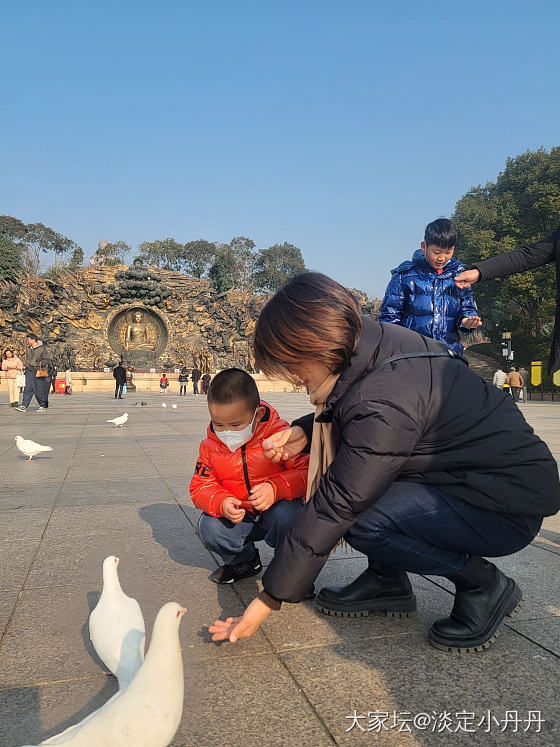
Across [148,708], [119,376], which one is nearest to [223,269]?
[119,376]

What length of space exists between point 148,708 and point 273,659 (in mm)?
702

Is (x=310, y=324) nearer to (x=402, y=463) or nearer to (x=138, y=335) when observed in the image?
(x=402, y=463)

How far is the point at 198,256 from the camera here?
80.8 metres

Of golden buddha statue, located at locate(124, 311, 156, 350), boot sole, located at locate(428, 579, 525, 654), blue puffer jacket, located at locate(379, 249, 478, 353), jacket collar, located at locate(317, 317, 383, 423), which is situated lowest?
golden buddha statue, located at locate(124, 311, 156, 350)

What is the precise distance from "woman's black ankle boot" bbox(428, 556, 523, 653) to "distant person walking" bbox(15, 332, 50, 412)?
13.9 m

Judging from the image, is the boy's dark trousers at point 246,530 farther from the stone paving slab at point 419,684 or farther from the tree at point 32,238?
the tree at point 32,238

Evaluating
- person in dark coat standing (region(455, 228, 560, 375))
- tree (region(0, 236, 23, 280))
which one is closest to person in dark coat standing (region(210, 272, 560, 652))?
person in dark coat standing (region(455, 228, 560, 375))

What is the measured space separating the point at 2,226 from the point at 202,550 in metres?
79.6

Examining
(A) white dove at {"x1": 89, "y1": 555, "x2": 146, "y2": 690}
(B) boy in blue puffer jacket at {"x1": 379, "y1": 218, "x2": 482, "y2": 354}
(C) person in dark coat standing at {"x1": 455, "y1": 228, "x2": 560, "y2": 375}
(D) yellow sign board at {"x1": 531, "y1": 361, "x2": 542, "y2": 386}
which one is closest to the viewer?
(A) white dove at {"x1": 89, "y1": 555, "x2": 146, "y2": 690}

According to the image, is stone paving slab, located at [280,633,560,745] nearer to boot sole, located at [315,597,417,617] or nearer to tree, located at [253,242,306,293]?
boot sole, located at [315,597,417,617]

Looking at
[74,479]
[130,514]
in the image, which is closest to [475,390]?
[130,514]

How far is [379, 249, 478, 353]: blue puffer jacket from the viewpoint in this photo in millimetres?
3848

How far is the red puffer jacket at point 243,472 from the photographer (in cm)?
251

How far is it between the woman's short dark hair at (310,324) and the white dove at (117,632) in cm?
89
